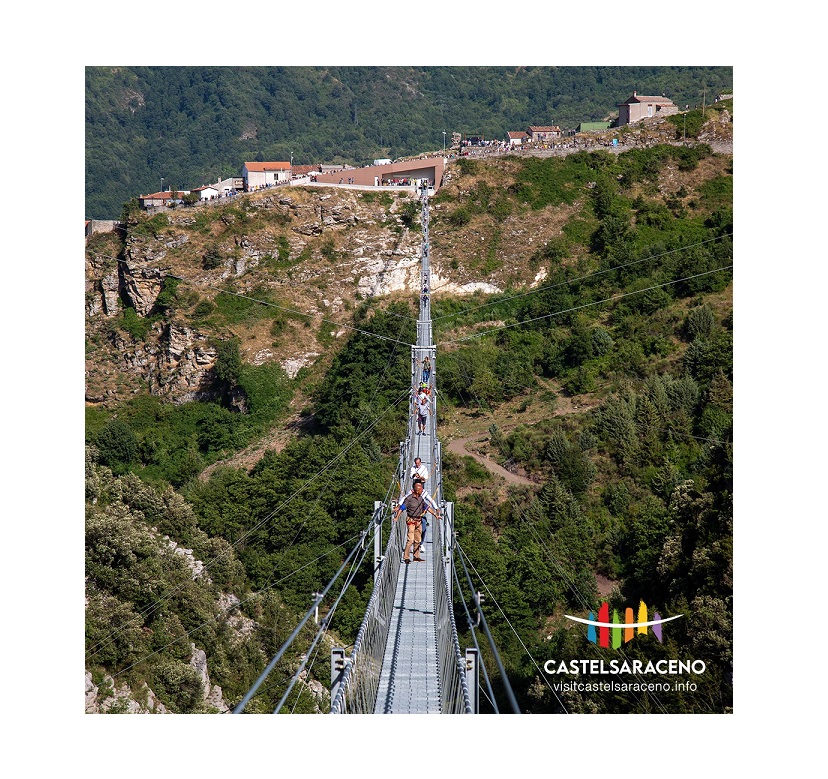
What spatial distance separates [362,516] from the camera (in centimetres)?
1836

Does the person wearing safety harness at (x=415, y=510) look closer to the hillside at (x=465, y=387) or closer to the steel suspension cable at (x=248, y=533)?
the hillside at (x=465, y=387)

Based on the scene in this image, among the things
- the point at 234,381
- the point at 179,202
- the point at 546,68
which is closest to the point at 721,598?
the point at 234,381

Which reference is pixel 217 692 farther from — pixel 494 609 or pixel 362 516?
pixel 362 516

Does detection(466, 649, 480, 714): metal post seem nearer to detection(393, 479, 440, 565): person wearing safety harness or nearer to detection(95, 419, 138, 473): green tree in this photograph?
detection(393, 479, 440, 565): person wearing safety harness

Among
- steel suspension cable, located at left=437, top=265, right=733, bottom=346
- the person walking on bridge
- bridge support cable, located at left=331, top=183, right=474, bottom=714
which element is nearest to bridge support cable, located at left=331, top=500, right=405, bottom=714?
bridge support cable, located at left=331, top=183, right=474, bottom=714

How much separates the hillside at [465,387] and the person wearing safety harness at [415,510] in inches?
82.2

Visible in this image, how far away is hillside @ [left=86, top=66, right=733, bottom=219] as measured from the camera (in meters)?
59.7

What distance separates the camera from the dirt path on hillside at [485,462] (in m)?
20.3

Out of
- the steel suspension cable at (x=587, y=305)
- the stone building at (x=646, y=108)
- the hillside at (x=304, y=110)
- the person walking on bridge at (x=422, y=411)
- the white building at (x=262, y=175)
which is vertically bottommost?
the person walking on bridge at (x=422, y=411)

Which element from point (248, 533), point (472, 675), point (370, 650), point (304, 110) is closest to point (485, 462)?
point (248, 533)

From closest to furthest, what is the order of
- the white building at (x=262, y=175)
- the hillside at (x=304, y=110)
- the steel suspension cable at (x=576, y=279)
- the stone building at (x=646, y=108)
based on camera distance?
the steel suspension cable at (x=576, y=279)
the white building at (x=262, y=175)
the stone building at (x=646, y=108)
the hillside at (x=304, y=110)

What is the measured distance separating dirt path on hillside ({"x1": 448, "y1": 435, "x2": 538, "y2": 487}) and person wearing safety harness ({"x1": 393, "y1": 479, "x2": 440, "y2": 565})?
11.7 meters

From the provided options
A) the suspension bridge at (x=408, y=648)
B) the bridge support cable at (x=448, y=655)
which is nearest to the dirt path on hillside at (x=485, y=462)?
the suspension bridge at (x=408, y=648)

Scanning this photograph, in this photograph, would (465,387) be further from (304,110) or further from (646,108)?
(304,110)
